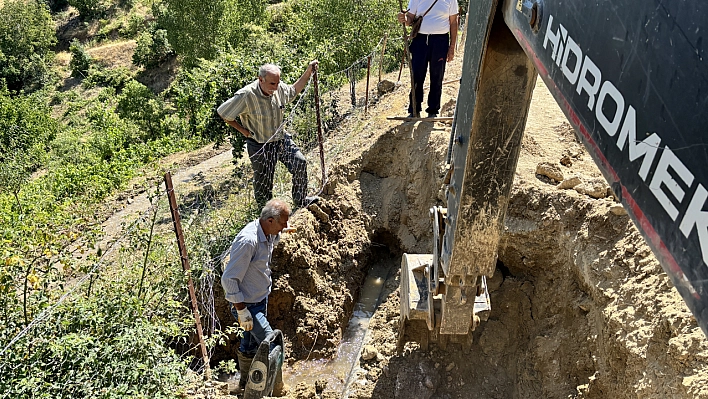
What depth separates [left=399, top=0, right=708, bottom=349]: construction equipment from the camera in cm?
119

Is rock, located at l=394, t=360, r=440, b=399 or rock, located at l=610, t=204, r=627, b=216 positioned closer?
rock, located at l=610, t=204, r=627, b=216

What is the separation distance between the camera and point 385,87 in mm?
9766

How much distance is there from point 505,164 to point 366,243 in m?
4.21

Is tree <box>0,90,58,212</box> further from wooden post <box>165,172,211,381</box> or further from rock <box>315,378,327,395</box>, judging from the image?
rock <box>315,378,327,395</box>

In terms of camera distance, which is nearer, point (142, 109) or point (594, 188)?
point (594, 188)

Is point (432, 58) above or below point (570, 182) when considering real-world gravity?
above

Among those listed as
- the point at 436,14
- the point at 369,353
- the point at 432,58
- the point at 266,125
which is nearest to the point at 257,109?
the point at 266,125

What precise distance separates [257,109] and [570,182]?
3.24m

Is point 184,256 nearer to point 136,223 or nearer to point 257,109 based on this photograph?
point 136,223

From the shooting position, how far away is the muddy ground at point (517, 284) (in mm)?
4102

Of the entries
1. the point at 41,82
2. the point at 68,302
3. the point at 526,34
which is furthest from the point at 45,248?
the point at 41,82

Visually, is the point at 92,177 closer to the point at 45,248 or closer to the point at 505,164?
the point at 45,248

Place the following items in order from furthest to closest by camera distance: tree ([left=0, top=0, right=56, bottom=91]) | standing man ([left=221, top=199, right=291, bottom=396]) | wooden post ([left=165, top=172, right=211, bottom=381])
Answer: tree ([left=0, top=0, right=56, bottom=91])
standing man ([left=221, top=199, right=291, bottom=396])
wooden post ([left=165, top=172, right=211, bottom=381])

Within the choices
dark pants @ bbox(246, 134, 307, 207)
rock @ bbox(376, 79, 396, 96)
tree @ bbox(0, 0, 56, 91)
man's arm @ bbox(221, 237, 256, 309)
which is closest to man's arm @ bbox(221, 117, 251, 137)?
dark pants @ bbox(246, 134, 307, 207)
